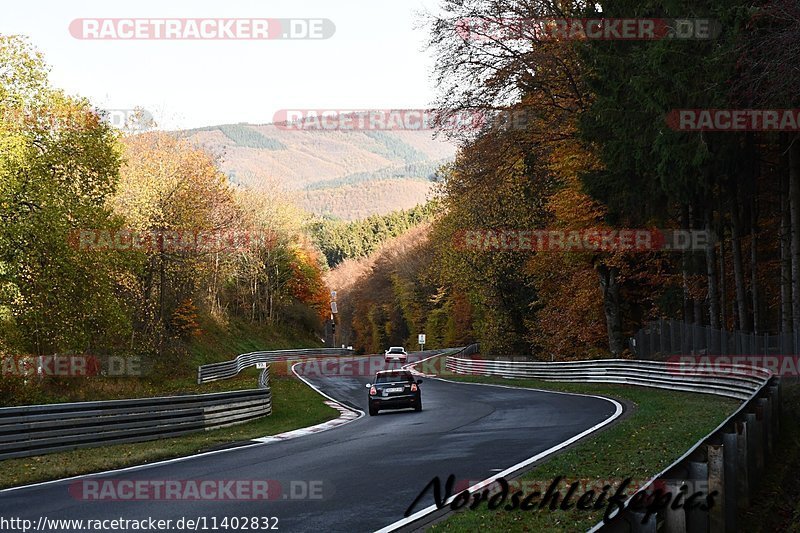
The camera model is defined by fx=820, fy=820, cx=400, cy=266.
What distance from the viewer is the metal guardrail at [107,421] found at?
1445 centimetres

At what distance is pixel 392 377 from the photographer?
83.0 feet

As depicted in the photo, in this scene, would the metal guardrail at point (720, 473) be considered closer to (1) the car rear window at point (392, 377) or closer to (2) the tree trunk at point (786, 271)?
(2) the tree trunk at point (786, 271)

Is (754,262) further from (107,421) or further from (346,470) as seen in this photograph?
(107,421)

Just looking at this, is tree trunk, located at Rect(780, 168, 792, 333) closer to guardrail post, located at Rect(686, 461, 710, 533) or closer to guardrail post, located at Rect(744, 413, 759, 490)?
guardrail post, located at Rect(744, 413, 759, 490)

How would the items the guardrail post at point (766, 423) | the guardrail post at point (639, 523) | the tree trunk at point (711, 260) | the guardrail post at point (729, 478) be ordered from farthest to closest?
1. the tree trunk at point (711, 260)
2. the guardrail post at point (766, 423)
3. the guardrail post at point (729, 478)
4. the guardrail post at point (639, 523)

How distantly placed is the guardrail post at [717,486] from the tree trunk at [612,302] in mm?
28277

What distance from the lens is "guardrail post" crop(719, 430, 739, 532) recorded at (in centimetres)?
725

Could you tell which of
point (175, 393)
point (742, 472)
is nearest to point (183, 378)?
point (175, 393)

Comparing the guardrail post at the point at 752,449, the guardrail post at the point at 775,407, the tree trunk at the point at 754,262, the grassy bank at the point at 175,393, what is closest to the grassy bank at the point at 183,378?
the grassy bank at the point at 175,393

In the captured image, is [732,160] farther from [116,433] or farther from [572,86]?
[116,433]

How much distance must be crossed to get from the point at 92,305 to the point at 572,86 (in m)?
20.2

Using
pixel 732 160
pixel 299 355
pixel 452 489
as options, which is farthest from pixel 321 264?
pixel 452 489

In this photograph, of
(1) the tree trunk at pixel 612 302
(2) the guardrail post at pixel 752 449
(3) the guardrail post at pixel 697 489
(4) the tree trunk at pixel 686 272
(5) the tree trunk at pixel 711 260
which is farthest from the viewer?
(1) the tree trunk at pixel 612 302

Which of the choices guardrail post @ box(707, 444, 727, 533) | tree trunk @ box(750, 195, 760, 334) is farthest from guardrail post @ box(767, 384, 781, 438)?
tree trunk @ box(750, 195, 760, 334)
